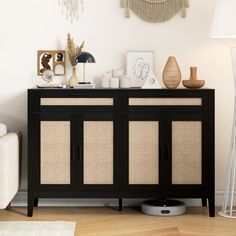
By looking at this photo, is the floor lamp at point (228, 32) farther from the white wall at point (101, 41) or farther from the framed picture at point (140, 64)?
the framed picture at point (140, 64)

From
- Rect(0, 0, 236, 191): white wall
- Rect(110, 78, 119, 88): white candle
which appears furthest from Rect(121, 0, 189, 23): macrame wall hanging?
Rect(110, 78, 119, 88): white candle

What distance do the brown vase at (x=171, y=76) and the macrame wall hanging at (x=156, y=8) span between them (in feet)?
1.54

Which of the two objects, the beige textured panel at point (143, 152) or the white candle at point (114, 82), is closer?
the beige textured panel at point (143, 152)

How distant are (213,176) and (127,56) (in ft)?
4.01

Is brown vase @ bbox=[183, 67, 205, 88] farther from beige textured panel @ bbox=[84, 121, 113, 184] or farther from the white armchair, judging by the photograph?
the white armchair

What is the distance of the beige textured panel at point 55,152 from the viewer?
550 cm

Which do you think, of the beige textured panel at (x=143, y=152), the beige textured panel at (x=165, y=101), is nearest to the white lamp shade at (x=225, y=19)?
the beige textured panel at (x=165, y=101)

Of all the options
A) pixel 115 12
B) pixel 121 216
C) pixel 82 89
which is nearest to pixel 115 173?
pixel 121 216

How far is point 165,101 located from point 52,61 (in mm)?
1045

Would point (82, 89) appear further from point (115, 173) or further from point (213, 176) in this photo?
point (213, 176)

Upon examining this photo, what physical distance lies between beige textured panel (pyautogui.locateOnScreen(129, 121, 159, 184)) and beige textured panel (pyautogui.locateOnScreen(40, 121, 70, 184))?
1.65ft

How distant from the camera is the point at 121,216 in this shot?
18.1ft

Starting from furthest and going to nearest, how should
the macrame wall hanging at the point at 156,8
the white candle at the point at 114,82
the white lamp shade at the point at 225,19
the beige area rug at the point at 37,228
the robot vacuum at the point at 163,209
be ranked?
1. the macrame wall hanging at the point at 156,8
2. the white candle at the point at 114,82
3. the robot vacuum at the point at 163,209
4. the white lamp shade at the point at 225,19
5. the beige area rug at the point at 37,228

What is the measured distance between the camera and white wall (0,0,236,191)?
19.2 feet
